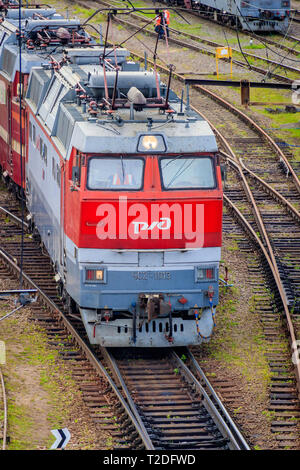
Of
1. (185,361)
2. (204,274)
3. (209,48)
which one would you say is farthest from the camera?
(209,48)

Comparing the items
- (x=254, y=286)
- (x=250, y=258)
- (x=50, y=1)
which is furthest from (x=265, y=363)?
(x=50, y=1)

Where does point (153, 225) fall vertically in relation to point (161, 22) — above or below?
below

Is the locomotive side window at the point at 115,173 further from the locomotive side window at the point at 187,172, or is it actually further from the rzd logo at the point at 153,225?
the rzd logo at the point at 153,225

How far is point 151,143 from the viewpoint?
1594cm

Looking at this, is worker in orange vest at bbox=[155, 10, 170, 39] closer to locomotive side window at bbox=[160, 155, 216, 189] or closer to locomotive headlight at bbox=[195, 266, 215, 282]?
locomotive side window at bbox=[160, 155, 216, 189]

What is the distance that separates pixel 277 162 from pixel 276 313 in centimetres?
1048

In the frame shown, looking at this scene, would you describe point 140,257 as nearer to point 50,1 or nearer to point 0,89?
point 0,89

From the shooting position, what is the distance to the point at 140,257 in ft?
52.3

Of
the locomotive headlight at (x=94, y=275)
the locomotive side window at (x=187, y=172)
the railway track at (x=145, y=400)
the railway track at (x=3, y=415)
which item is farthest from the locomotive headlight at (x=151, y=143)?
the railway track at (x=3, y=415)

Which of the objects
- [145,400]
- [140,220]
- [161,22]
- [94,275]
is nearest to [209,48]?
[161,22]

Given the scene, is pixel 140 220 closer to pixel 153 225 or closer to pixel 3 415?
pixel 153 225

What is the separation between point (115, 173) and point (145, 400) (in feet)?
12.1

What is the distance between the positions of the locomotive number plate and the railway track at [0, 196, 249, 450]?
1522 millimetres

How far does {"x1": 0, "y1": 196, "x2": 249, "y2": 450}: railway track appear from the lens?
13961 millimetres
